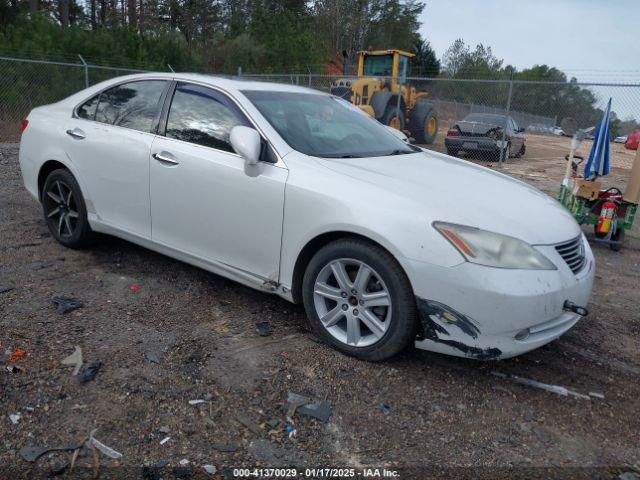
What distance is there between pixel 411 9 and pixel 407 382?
55.8 metres

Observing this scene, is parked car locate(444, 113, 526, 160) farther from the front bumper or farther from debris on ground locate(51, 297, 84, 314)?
debris on ground locate(51, 297, 84, 314)

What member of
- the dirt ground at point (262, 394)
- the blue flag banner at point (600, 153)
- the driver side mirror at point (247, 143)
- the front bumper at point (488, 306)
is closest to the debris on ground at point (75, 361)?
the dirt ground at point (262, 394)

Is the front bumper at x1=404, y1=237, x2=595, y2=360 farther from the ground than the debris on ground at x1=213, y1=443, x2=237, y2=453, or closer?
farther from the ground

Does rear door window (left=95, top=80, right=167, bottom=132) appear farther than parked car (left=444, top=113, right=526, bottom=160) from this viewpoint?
No

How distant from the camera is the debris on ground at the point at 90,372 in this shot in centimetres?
285

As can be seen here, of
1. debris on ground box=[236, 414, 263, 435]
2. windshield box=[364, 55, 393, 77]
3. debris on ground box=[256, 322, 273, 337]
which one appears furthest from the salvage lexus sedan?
windshield box=[364, 55, 393, 77]

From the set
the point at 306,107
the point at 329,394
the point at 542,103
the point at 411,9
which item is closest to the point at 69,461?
the point at 329,394

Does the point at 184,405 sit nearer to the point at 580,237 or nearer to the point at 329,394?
the point at 329,394

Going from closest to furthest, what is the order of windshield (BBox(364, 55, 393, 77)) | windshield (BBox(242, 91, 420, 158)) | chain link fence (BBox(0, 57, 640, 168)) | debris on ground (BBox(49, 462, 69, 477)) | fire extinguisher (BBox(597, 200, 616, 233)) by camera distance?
debris on ground (BBox(49, 462, 69, 477))
windshield (BBox(242, 91, 420, 158))
fire extinguisher (BBox(597, 200, 616, 233))
chain link fence (BBox(0, 57, 640, 168))
windshield (BBox(364, 55, 393, 77))

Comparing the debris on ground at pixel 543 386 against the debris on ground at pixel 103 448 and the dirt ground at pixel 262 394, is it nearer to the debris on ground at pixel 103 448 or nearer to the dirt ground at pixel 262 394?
the dirt ground at pixel 262 394

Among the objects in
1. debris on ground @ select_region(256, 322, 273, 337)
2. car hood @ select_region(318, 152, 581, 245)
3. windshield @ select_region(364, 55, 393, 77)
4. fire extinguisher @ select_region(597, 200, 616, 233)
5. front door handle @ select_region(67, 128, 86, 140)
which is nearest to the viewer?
car hood @ select_region(318, 152, 581, 245)

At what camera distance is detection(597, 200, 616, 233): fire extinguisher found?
248 inches

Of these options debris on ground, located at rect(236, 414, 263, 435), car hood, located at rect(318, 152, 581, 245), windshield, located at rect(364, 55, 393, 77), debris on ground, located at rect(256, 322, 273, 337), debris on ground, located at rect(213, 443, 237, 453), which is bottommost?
debris on ground, located at rect(213, 443, 237, 453)

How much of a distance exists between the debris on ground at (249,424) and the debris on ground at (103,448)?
0.56 m
